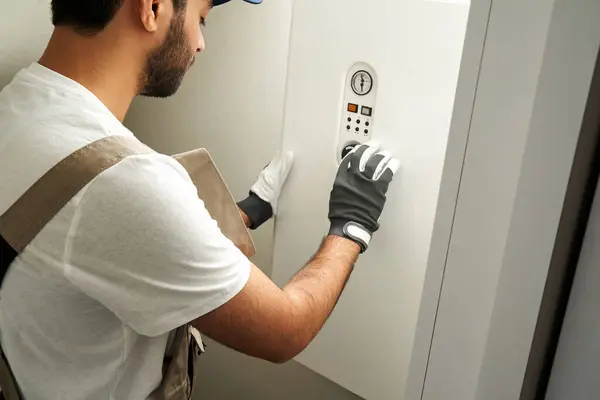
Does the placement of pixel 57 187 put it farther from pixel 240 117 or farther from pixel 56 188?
pixel 240 117

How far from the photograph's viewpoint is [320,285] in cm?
78

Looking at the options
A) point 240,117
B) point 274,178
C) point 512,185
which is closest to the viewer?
point 512,185

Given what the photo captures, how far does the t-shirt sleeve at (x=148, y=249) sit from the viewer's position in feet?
1.88

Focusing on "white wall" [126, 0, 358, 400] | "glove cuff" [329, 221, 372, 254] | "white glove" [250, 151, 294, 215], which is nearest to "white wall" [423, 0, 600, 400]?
"glove cuff" [329, 221, 372, 254]

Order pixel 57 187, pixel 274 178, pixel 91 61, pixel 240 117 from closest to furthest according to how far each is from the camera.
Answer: pixel 57 187 → pixel 91 61 → pixel 274 178 → pixel 240 117

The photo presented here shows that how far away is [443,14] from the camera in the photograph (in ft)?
2.53

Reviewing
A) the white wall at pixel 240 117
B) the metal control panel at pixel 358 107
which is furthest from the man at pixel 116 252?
the white wall at pixel 240 117

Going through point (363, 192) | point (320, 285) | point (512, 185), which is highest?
point (512, 185)

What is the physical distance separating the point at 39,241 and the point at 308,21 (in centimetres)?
55

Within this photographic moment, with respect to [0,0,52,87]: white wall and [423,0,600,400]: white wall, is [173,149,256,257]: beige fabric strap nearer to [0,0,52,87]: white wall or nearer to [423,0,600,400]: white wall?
[423,0,600,400]: white wall

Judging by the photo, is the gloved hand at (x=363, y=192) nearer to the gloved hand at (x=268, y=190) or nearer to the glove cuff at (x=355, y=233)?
the glove cuff at (x=355, y=233)

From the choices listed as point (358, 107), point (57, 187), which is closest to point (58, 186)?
point (57, 187)

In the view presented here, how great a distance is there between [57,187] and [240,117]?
0.71 meters

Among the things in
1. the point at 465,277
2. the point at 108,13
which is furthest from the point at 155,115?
the point at 465,277
